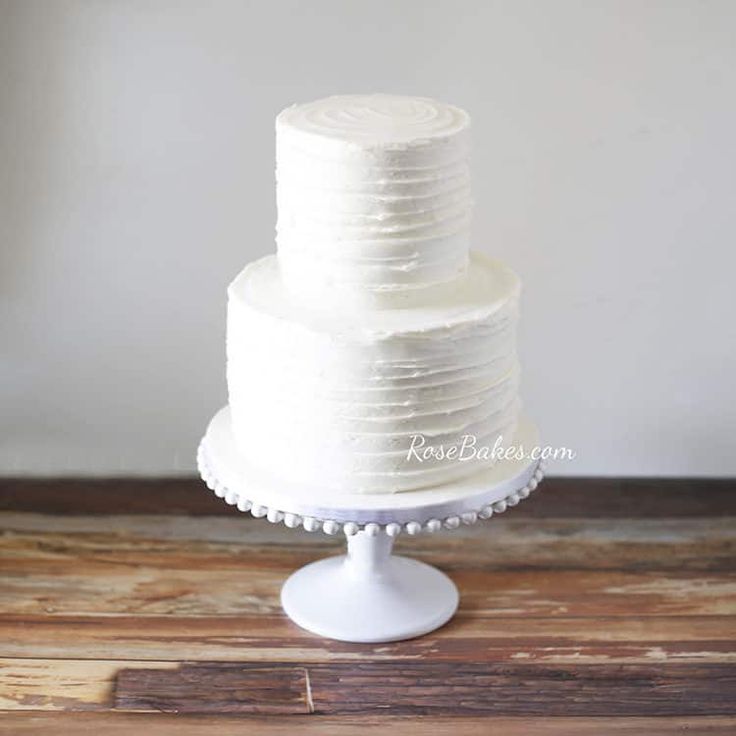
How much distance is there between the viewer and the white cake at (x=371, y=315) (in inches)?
58.9

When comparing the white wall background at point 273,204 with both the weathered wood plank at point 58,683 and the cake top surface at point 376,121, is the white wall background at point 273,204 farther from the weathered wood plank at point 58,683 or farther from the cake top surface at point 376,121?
the weathered wood plank at point 58,683

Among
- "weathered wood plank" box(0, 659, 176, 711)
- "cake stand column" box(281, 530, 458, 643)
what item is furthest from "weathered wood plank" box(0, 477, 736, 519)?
"weathered wood plank" box(0, 659, 176, 711)

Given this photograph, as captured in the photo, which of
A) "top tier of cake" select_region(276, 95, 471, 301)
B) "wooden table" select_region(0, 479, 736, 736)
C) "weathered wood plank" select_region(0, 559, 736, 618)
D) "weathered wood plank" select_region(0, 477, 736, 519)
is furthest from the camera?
"weathered wood plank" select_region(0, 477, 736, 519)

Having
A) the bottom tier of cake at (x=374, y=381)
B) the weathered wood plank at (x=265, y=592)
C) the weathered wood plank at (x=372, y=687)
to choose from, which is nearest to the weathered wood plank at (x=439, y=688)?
the weathered wood plank at (x=372, y=687)

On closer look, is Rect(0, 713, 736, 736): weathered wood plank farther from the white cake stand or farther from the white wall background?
the white wall background

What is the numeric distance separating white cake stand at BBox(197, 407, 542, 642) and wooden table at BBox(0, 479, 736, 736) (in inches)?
1.3

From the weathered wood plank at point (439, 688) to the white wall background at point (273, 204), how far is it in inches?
20.7

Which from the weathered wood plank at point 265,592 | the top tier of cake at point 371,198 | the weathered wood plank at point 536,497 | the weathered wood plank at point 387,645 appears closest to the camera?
the top tier of cake at point 371,198

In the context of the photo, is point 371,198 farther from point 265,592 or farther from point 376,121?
point 265,592

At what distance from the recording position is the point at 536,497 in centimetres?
212

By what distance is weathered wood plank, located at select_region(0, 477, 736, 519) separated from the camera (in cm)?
207

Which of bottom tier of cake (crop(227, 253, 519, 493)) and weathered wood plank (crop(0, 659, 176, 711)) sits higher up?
bottom tier of cake (crop(227, 253, 519, 493))

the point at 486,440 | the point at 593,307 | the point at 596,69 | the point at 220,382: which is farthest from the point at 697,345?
the point at 220,382

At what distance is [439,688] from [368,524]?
26cm
